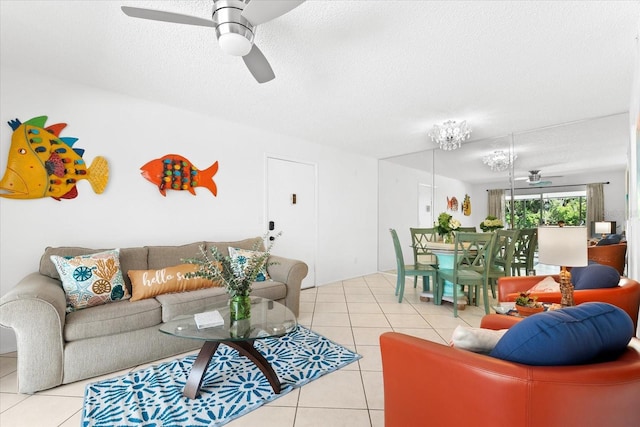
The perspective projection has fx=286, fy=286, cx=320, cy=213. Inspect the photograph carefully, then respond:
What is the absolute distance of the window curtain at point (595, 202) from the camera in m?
3.70

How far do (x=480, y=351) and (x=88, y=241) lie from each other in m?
3.38

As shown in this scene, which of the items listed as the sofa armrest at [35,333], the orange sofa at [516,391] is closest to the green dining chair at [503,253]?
the orange sofa at [516,391]

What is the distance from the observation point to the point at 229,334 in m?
1.75

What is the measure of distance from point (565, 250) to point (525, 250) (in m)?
2.64

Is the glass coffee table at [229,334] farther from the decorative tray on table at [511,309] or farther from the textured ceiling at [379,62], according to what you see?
the textured ceiling at [379,62]

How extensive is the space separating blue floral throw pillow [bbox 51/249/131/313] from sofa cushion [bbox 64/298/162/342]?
104mm

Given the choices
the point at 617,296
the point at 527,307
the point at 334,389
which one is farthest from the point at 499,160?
the point at 334,389

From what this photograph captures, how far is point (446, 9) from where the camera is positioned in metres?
1.78

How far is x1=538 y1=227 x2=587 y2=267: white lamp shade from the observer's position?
1.72 m

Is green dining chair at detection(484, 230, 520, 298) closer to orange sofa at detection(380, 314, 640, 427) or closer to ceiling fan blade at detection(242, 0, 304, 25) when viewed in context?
orange sofa at detection(380, 314, 640, 427)

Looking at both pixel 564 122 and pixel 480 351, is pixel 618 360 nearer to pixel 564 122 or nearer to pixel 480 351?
pixel 480 351

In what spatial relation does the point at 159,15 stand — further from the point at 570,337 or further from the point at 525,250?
the point at 525,250

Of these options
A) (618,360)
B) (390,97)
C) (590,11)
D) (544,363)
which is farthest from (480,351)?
(390,97)

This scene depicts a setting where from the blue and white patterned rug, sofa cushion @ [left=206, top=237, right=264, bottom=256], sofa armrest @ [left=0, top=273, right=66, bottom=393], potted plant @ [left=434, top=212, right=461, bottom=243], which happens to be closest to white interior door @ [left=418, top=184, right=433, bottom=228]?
potted plant @ [left=434, top=212, right=461, bottom=243]
